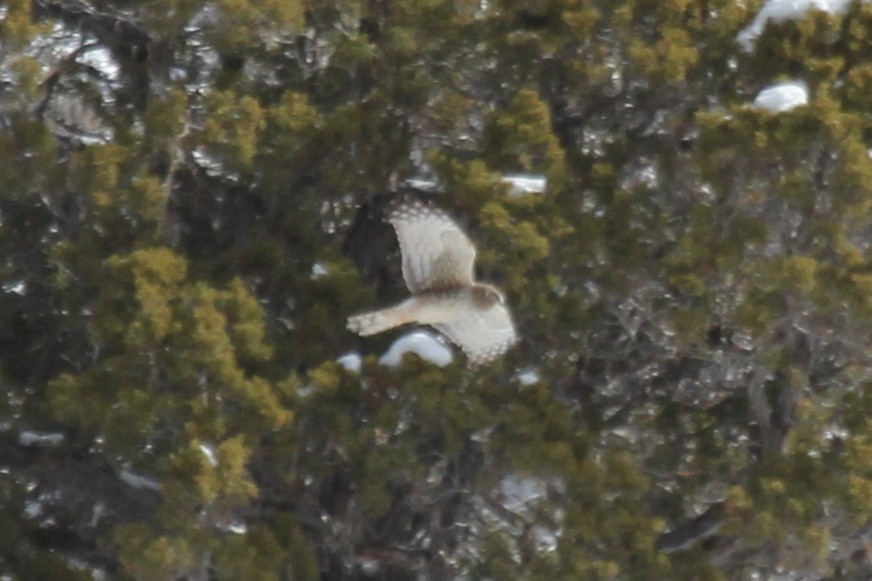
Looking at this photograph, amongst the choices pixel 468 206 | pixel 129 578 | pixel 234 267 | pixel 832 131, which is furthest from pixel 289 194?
pixel 832 131

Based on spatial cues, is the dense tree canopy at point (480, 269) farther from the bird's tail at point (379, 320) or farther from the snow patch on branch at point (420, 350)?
the bird's tail at point (379, 320)

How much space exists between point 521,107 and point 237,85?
1.38 m

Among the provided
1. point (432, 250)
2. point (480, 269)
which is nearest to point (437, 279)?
point (432, 250)

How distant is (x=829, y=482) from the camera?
9.38m

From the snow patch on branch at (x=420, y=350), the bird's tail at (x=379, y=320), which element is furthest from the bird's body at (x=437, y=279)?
the snow patch on branch at (x=420, y=350)

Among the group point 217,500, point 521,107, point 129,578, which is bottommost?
point 129,578

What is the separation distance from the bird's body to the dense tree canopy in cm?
39

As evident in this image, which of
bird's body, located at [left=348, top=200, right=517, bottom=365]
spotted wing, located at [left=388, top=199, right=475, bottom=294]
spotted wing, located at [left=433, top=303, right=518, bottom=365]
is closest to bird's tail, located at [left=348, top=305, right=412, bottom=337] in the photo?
bird's body, located at [left=348, top=200, right=517, bottom=365]

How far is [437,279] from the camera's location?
892 cm

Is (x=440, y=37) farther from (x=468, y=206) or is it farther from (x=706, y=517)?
(x=706, y=517)

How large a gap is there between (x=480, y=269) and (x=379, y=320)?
65 centimetres

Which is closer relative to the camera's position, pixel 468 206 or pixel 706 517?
pixel 468 206

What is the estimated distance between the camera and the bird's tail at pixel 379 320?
9031 mm

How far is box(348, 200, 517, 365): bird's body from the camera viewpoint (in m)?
8.84
